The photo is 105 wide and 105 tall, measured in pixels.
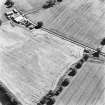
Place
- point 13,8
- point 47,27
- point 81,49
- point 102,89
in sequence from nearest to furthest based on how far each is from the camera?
point 102,89 < point 81,49 < point 47,27 < point 13,8

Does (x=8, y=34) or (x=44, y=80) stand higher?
(x=8, y=34)

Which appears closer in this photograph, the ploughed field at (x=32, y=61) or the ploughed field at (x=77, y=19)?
the ploughed field at (x=32, y=61)

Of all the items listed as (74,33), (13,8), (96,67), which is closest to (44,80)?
(96,67)

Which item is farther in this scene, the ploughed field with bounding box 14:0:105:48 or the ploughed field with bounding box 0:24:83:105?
the ploughed field with bounding box 14:0:105:48

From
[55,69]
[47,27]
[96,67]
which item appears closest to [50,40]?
[47,27]

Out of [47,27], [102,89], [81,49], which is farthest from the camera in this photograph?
[47,27]

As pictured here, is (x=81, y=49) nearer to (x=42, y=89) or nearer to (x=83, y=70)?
(x=83, y=70)

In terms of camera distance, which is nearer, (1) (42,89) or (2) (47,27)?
(1) (42,89)

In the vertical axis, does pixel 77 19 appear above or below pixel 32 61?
above

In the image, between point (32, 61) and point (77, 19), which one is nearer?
point (32, 61)

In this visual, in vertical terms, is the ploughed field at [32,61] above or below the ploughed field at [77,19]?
below

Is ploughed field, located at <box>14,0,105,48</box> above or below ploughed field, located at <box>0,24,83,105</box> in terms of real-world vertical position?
above
